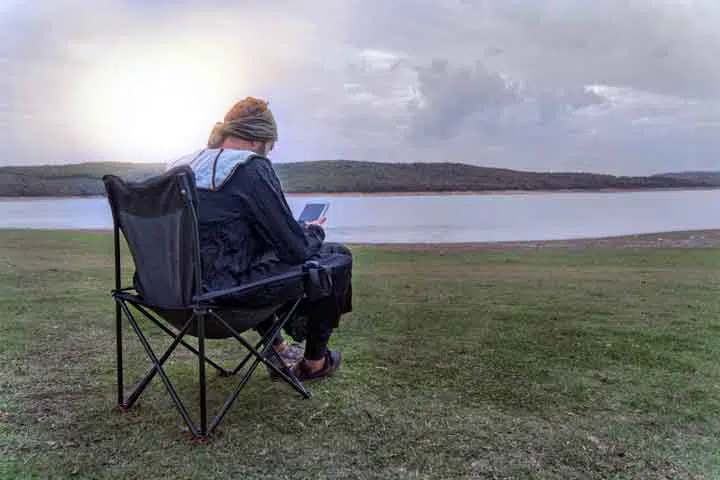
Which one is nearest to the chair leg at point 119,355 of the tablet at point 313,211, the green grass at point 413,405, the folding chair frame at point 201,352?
the folding chair frame at point 201,352

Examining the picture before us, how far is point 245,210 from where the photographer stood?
9.46 feet

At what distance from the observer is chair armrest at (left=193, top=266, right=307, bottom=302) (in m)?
2.67

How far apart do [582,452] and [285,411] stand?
1311 mm

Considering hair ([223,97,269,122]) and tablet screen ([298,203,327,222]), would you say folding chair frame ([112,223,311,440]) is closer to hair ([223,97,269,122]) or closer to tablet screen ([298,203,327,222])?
tablet screen ([298,203,327,222])

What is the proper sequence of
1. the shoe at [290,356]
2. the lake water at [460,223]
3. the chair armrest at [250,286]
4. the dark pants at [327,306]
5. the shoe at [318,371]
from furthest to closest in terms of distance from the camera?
the lake water at [460,223] < the shoe at [290,356] < the shoe at [318,371] < the dark pants at [327,306] < the chair armrest at [250,286]

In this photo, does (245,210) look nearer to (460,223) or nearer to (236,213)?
(236,213)

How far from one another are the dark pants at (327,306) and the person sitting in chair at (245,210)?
0.02 meters

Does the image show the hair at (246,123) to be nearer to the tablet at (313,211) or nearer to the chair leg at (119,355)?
the tablet at (313,211)

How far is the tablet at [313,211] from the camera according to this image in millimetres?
3425

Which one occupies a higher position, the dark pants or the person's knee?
the person's knee

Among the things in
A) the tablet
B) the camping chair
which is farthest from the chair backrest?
the tablet

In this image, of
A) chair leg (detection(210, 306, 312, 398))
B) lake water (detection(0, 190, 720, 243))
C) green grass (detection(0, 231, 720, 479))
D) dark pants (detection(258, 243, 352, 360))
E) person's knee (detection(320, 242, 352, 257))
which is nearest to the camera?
green grass (detection(0, 231, 720, 479))

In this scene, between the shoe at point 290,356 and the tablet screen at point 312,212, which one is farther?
the shoe at point 290,356

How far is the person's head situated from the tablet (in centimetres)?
41
